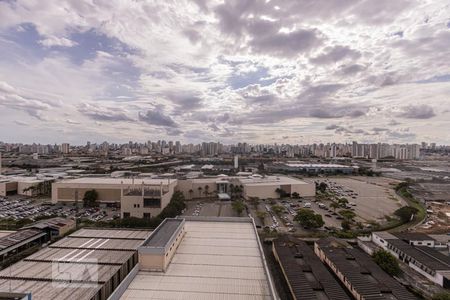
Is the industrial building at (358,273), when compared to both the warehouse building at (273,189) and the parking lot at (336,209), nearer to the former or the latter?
the parking lot at (336,209)

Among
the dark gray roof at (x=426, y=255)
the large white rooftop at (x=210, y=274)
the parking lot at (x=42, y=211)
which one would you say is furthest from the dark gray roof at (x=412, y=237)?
the parking lot at (x=42, y=211)

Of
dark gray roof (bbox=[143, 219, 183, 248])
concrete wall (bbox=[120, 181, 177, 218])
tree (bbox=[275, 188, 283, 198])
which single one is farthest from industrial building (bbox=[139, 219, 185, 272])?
tree (bbox=[275, 188, 283, 198])

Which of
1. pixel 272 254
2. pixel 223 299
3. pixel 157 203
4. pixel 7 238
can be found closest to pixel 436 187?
pixel 272 254

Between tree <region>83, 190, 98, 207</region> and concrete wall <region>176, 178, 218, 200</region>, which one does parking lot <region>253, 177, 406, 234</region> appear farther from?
tree <region>83, 190, 98, 207</region>

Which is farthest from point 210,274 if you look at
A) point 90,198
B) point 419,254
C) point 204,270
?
point 90,198

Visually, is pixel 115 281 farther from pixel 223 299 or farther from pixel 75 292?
pixel 223 299

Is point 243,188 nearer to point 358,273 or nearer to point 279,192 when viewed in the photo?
point 279,192
